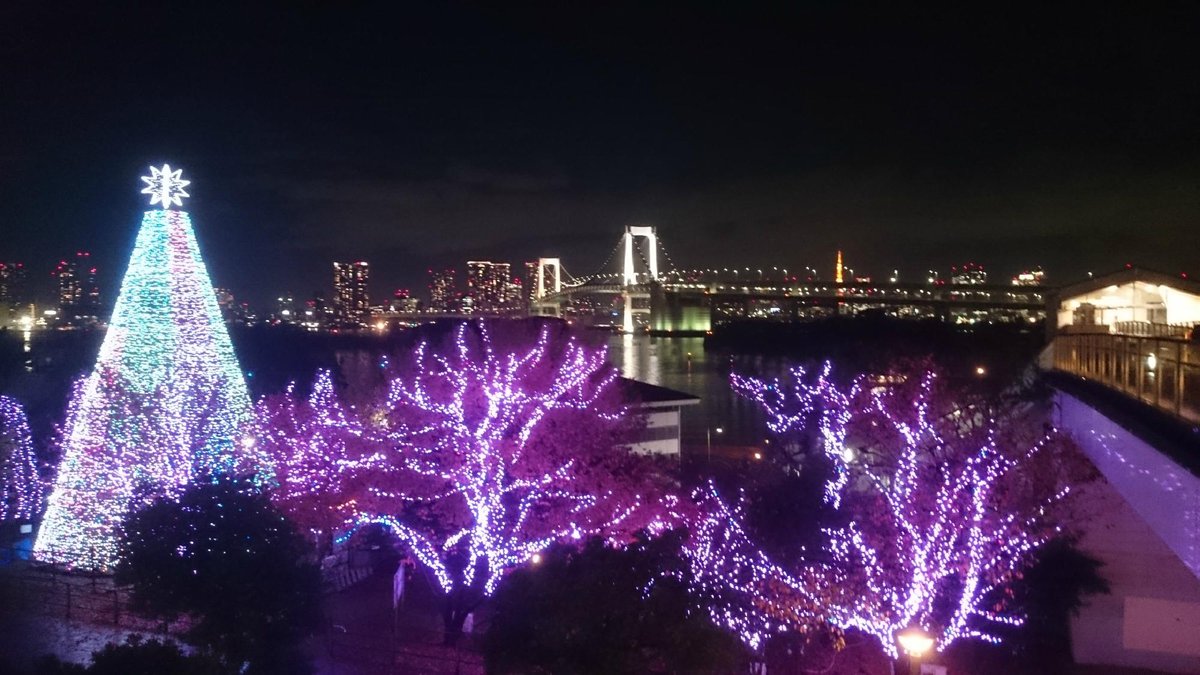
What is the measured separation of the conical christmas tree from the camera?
799 cm

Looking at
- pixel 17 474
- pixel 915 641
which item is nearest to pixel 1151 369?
pixel 915 641

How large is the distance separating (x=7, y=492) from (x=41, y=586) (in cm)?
335

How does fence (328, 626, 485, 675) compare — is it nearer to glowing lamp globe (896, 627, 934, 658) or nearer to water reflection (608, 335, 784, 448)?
glowing lamp globe (896, 627, 934, 658)

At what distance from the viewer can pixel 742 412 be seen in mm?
26484

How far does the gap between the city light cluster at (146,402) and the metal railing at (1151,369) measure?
694 centimetres

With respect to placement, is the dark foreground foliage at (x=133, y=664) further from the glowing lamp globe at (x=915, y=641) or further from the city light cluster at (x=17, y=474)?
the city light cluster at (x=17, y=474)

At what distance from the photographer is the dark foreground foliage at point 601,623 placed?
4.23 m

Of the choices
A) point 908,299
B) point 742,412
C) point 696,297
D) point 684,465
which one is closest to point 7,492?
point 684,465

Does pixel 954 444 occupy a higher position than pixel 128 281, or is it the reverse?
pixel 128 281

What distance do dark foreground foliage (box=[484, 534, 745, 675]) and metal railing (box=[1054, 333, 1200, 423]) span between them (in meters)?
2.72

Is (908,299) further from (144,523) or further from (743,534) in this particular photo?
(144,523)

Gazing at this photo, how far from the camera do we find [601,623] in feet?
14.1

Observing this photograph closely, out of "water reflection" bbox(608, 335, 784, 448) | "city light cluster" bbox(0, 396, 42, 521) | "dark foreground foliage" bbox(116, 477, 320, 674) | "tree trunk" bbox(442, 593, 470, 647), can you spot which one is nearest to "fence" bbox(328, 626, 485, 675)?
"tree trunk" bbox(442, 593, 470, 647)

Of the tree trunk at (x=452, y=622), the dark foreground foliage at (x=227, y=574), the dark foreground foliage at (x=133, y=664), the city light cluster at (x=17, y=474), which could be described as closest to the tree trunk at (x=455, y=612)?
the tree trunk at (x=452, y=622)
